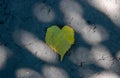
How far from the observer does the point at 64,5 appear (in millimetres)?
2018

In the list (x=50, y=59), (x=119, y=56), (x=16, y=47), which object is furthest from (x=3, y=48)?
(x=119, y=56)

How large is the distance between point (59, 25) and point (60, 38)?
0.15 meters

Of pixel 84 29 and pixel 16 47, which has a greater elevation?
pixel 84 29

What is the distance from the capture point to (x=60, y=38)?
1.84 meters

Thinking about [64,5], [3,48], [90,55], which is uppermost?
[64,5]

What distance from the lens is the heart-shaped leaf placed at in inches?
72.4

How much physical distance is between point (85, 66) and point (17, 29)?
55 centimetres

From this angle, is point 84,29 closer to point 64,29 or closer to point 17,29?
point 64,29

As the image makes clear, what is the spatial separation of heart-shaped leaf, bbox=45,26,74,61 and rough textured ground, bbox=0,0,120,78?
50 millimetres

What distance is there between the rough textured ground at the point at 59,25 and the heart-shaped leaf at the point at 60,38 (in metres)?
0.05

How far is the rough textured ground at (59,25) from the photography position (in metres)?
1.87

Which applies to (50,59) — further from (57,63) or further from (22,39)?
(22,39)

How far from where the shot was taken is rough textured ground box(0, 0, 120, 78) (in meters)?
1.87

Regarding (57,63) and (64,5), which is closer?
(57,63)
